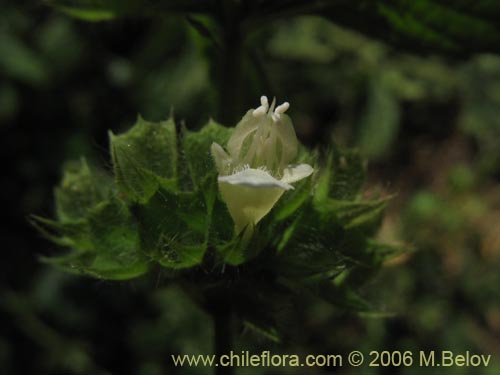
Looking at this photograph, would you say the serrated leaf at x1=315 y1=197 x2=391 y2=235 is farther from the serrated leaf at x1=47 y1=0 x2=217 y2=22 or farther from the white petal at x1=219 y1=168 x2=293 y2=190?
the serrated leaf at x1=47 y1=0 x2=217 y2=22

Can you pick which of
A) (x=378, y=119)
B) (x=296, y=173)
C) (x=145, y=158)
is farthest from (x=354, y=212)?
(x=378, y=119)

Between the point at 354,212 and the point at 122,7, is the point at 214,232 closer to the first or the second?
the point at 354,212

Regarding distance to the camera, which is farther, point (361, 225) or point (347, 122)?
point (347, 122)

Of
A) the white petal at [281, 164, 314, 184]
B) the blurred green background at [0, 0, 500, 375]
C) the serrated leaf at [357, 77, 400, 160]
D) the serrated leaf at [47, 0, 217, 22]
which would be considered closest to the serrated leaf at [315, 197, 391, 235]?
the white petal at [281, 164, 314, 184]

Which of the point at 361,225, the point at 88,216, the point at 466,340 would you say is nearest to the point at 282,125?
the point at 361,225

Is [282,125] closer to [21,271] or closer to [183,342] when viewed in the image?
[183,342]

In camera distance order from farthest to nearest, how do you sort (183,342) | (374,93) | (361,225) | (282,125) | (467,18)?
1. (374,93)
2. (183,342)
3. (467,18)
4. (361,225)
5. (282,125)
